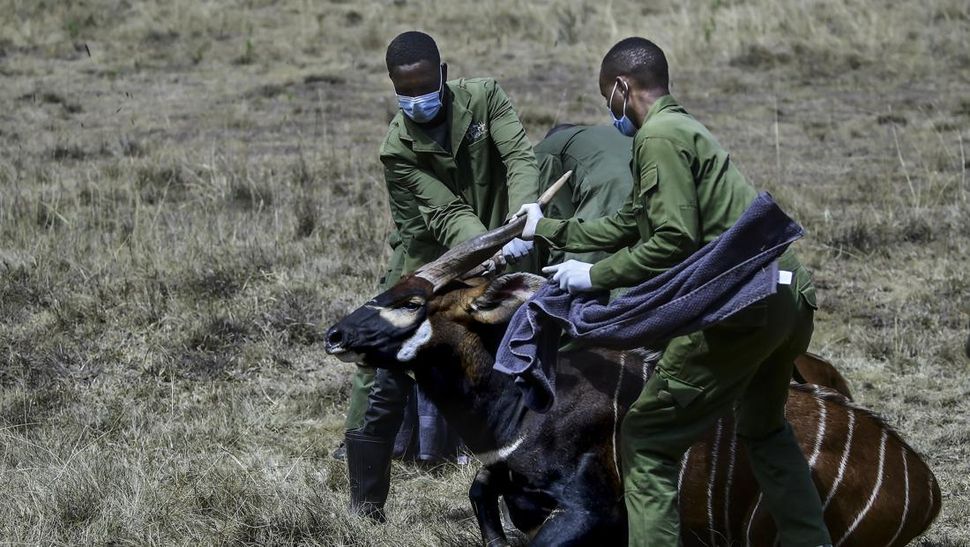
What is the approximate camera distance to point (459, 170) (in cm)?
618

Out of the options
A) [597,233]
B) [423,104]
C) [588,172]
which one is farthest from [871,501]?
[588,172]

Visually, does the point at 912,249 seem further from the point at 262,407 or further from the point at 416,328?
the point at 416,328

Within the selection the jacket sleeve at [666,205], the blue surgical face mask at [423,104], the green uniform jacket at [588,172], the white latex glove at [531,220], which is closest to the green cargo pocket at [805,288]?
the jacket sleeve at [666,205]

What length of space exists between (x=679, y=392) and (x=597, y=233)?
27.3 inches

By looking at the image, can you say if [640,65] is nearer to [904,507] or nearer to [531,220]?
[531,220]

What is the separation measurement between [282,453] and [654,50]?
3.17 m

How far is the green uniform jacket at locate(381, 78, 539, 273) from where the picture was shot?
6004mm

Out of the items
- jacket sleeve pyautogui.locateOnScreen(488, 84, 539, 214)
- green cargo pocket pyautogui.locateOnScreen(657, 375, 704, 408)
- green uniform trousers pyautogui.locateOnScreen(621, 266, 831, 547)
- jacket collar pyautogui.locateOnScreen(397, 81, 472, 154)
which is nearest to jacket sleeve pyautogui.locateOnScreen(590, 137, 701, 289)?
green uniform trousers pyautogui.locateOnScreen(621, 266, 831, 547)

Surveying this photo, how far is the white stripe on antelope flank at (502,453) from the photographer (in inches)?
196

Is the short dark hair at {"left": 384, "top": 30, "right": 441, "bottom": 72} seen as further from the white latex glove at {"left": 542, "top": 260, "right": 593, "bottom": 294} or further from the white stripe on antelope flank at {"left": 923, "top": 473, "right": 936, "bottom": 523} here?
the white stripe on antelope flank at {"left": 923, "top": 473, "right": 936, "bottom": 523}

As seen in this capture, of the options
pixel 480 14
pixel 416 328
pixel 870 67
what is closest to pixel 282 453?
pixel 416 328

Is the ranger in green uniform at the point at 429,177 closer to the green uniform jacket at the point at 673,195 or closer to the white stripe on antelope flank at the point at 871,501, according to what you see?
the green uniform jacket at the point at 673,195

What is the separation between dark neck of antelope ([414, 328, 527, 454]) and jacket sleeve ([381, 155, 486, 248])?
0.80m

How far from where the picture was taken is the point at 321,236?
996 cm
